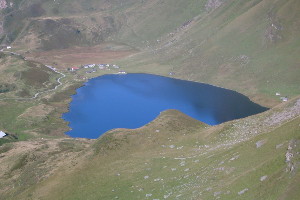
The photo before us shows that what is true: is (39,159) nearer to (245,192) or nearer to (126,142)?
(126,142)

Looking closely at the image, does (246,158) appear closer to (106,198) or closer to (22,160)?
(106,198)

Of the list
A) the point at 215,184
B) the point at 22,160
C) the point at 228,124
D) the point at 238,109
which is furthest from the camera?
the point at 238,109

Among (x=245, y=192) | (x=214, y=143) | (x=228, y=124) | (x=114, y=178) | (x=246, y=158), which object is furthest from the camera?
(x=228, y=124)

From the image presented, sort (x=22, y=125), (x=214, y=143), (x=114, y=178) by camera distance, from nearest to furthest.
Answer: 1. (x=114, y=178)
2. (x=214, y=143)
3. (x=22, y=125)

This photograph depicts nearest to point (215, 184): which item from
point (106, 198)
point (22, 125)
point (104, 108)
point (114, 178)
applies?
point (106, 198)

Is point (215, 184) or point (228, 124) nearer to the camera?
point (215, 184)

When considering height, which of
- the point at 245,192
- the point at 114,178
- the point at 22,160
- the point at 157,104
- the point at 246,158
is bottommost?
the point at 245,192

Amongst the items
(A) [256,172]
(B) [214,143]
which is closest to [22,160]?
(B) [214,143]

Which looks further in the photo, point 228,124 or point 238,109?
point 238,109

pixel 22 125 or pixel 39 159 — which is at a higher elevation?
pixel 22 125
